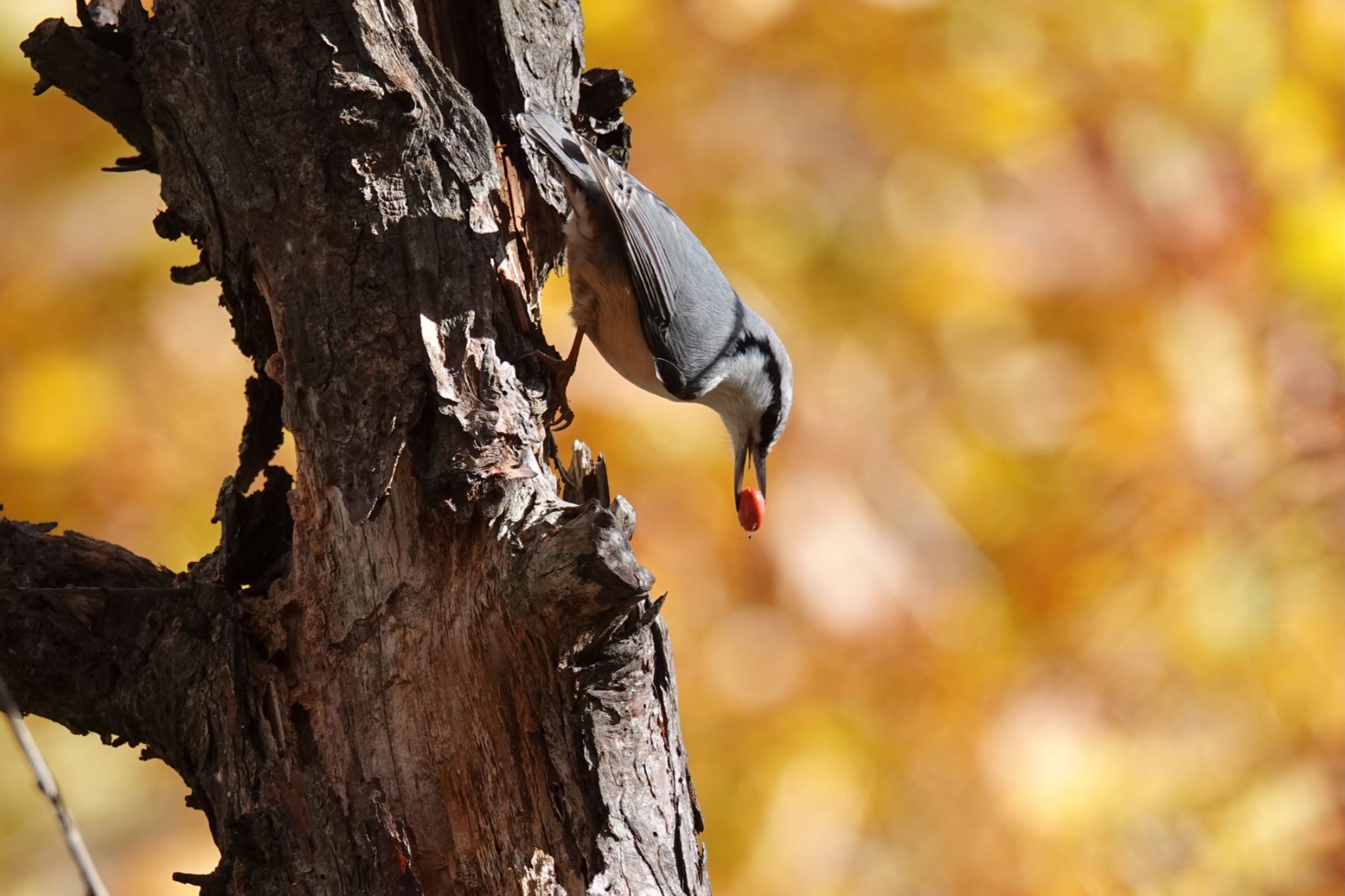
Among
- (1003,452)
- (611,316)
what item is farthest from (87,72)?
(1003,452)

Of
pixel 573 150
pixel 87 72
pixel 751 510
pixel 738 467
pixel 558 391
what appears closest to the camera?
pixel 87 72

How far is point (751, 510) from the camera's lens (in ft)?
7.12

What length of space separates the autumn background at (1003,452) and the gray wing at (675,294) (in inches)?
3.4

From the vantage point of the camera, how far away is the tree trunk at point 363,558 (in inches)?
53.2

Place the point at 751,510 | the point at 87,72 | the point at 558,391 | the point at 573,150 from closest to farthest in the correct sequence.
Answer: the point at 87,72 → the point at 558,391 → the point at 573,150 → the point at 751,510

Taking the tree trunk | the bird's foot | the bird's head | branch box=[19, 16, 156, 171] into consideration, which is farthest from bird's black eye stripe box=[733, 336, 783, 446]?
branch box=[19, 16, 156, 171]

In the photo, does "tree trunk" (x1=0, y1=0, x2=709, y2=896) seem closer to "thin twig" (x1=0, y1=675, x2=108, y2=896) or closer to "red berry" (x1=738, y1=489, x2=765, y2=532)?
"thin twig" (x1=0, y1=675, x2=108, y2=896)

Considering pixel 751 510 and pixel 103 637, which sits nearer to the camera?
pixel 103 637

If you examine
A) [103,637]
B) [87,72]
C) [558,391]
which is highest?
[87,72]

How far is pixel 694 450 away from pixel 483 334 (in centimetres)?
86

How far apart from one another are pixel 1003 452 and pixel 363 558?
1.51 m

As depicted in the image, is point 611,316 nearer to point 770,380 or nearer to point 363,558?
point 770,380

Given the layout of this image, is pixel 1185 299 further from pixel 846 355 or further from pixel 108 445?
pixel 108 445

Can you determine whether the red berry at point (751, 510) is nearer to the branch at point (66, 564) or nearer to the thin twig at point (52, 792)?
the branch at point (66, 564)
